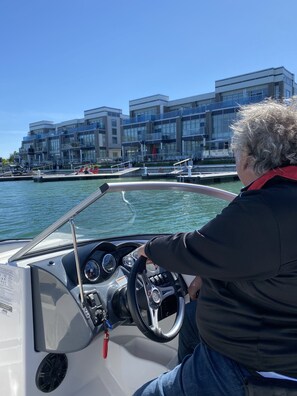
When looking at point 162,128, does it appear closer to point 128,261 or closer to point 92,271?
point 128,261

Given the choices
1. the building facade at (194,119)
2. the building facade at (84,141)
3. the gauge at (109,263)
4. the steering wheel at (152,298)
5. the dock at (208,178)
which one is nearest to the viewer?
the steering wheel at (152,298)

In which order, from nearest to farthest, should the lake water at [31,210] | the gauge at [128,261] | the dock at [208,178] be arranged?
1. the gauge at [128,261]
2. the lake water at [31,210]
3. the dock at [208,178]

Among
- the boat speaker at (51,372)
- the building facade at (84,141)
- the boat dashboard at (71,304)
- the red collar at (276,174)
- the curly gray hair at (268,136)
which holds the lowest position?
the boat speaker at (51,372)

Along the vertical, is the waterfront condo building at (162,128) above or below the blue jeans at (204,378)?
above

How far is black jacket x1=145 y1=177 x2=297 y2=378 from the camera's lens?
3.05ft

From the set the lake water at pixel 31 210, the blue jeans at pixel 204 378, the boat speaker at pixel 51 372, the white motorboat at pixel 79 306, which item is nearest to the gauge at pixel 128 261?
the white motorboat at pixel 79 306

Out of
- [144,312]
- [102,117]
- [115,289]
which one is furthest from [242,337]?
[102,117]

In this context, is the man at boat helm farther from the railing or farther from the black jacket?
the railing

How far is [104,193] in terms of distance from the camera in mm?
1769

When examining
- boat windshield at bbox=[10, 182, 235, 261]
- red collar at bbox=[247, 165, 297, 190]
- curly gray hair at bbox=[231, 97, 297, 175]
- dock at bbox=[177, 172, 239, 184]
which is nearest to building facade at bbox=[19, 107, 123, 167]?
dock at bbox=[177, 172, 239, 184]

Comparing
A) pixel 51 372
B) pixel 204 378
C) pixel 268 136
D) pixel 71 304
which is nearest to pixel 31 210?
pixel 51 372

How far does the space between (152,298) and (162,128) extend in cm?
6185

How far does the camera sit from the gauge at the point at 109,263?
1.96m

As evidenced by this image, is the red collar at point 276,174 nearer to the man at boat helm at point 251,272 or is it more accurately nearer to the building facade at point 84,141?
the man at boat helm at point 251,272
